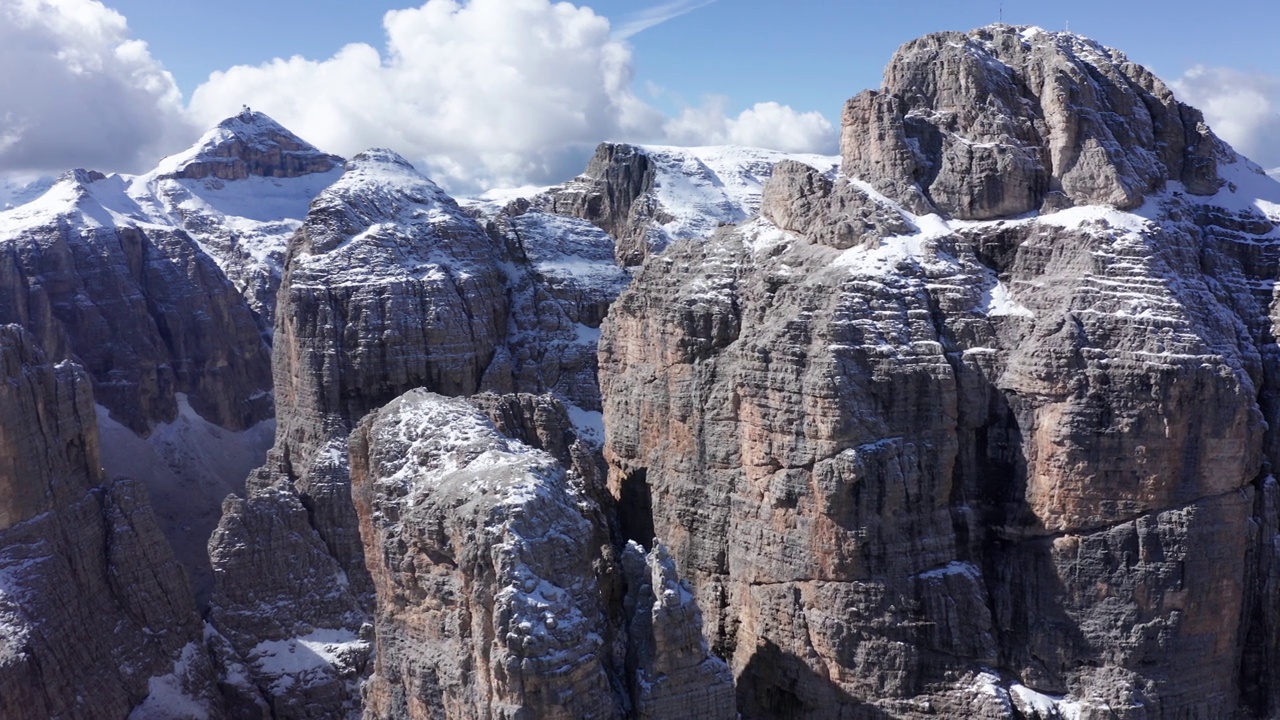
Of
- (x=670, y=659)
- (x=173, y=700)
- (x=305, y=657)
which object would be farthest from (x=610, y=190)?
(x=670, y=659)

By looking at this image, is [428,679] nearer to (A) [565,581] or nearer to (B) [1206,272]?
(A) [565,581]

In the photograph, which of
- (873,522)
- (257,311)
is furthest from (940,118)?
(257,311)

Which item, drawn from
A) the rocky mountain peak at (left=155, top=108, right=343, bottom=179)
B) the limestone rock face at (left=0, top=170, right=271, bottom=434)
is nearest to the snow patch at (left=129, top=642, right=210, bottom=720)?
the limestone rock face at (left=0, top=170, right=271, bottom=434)

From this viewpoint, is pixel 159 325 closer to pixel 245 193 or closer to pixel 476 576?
pixel 245 193

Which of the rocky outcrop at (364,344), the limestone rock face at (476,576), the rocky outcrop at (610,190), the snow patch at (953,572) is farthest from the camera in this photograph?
the rocky outcrop at (610,190)

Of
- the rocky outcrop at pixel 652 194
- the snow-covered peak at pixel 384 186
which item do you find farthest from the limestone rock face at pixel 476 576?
the rocky outcrop at pixel 652 194

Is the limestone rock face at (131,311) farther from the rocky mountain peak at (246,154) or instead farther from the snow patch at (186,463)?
the rocky mountain peak at (246,154)

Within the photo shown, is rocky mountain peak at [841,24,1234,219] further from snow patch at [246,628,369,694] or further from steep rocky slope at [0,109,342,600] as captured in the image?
steep rocky slope at [0,109,342,600]
